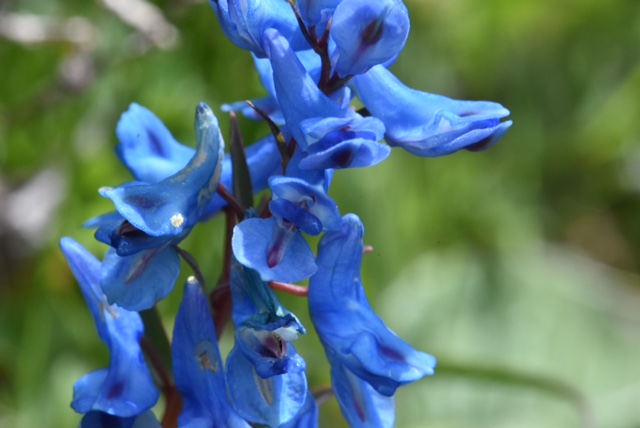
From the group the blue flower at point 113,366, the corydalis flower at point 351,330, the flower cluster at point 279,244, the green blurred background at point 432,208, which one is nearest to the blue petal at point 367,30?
the flower cluster at point 279,244

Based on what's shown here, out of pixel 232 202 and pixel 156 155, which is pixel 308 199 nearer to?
Result: pixel 232 202

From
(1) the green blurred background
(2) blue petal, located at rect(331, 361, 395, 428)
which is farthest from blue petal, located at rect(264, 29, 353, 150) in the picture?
(1) the green blurred background

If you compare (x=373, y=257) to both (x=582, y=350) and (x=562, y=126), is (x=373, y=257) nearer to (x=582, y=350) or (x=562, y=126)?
(x=582, y=350)

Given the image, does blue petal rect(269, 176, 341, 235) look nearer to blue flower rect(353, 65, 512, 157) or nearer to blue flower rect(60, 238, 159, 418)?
blue flower rect(353, 65, 512, 157)

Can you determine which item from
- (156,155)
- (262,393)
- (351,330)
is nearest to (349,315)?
(351,330)

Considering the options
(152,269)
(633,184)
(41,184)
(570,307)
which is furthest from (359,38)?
(633,184)

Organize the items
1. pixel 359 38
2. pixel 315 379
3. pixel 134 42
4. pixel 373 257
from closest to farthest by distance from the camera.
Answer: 1. pixel 359 38
2. pixel 315 379
3. pixel 134 42
4. pixel 373 257
